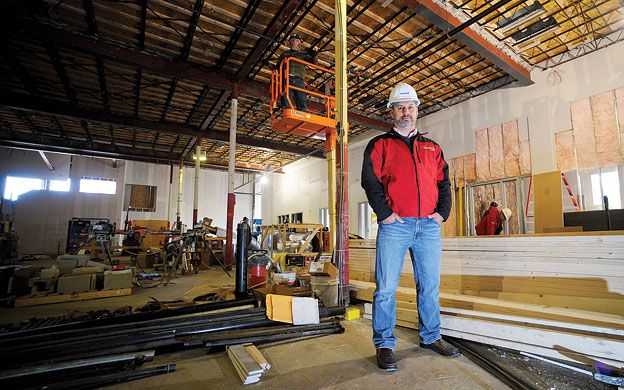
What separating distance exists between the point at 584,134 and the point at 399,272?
29.7 feet

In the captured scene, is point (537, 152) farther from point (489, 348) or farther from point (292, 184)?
point (292, 184)

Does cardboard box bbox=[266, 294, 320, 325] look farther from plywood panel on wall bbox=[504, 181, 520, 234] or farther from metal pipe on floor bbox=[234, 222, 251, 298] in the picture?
plywood panel on wall bbox=[504, 181, 520, 234]

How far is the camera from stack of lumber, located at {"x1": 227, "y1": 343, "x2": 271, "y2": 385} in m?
2.05

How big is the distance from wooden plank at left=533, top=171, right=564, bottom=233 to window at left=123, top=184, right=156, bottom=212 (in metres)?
21.8

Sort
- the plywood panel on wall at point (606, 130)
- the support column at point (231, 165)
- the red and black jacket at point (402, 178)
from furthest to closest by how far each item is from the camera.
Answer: the support column at point (231, 165), the plywood panel on wall at point (606, 130), the red and black jacket at point (402, 178)

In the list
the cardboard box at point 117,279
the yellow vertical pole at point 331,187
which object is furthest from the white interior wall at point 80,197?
the yellow vertical pole at point 331,187

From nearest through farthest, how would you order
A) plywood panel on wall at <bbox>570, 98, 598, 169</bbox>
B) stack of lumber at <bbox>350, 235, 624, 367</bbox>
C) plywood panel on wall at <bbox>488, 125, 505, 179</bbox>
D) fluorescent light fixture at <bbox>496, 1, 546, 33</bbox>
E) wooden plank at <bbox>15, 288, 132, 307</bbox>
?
1. stack of lumber at <bbox>350, 235, 624, 367</bbox>
2. wooden plank at <bbox>15, 288, 132, 307</bbox>
3. fluorescent light fixture at <bbox>496, 1, 546, 33</bbox>
4. plywood panel on wall at <bbox>570, 98, 598, 169</bbox>
5. plywood panel on wall at <bbox>488, 125, 505, 179</bbox>

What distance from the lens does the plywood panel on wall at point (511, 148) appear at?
9289mm

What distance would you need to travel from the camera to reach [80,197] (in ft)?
62.7

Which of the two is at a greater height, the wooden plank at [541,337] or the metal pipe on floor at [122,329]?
the wooden plank at [541,337]

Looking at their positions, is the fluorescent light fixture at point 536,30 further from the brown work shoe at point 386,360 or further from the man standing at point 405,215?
the brown work shoe at point 386,360

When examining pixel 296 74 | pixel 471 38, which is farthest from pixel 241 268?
pixel 471 38

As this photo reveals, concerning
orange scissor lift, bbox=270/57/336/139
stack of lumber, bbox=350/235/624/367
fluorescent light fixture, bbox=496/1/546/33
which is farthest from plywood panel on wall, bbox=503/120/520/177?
stack of lumber, bbox=350/235/624/367

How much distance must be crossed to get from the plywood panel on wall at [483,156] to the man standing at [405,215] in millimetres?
8809
